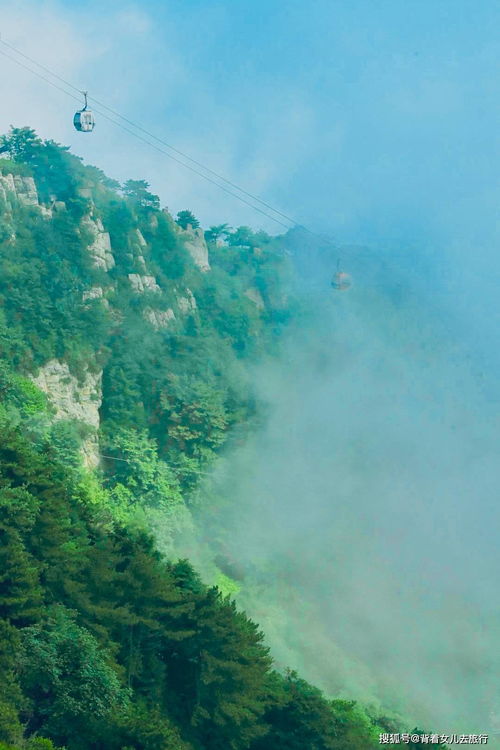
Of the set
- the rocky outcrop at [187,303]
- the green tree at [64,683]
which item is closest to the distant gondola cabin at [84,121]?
the rocky outcrop at [187,303]

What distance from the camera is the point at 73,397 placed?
48125 mm

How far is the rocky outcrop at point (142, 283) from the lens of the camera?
173ft

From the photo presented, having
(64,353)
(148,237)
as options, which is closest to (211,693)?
(64,353)

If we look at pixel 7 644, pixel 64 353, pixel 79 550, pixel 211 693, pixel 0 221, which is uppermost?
pixel 0 221

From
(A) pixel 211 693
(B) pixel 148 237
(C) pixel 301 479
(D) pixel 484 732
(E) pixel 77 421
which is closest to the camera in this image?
(A) pixel 211 693

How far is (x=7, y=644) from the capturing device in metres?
25.6

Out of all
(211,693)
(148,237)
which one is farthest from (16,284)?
(211,693)

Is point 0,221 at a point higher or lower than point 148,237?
lower

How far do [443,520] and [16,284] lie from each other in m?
22.8

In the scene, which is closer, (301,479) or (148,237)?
(301,479)

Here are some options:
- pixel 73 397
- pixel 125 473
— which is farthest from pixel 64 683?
pixel 73 397

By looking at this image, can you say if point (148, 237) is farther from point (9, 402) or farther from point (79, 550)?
point (79, 550)

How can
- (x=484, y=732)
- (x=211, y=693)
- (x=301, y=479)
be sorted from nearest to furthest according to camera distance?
1. (x=211, y=693)
2. (x=484, y=732)
3. (x=301, y=479)

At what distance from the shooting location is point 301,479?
172 feet
